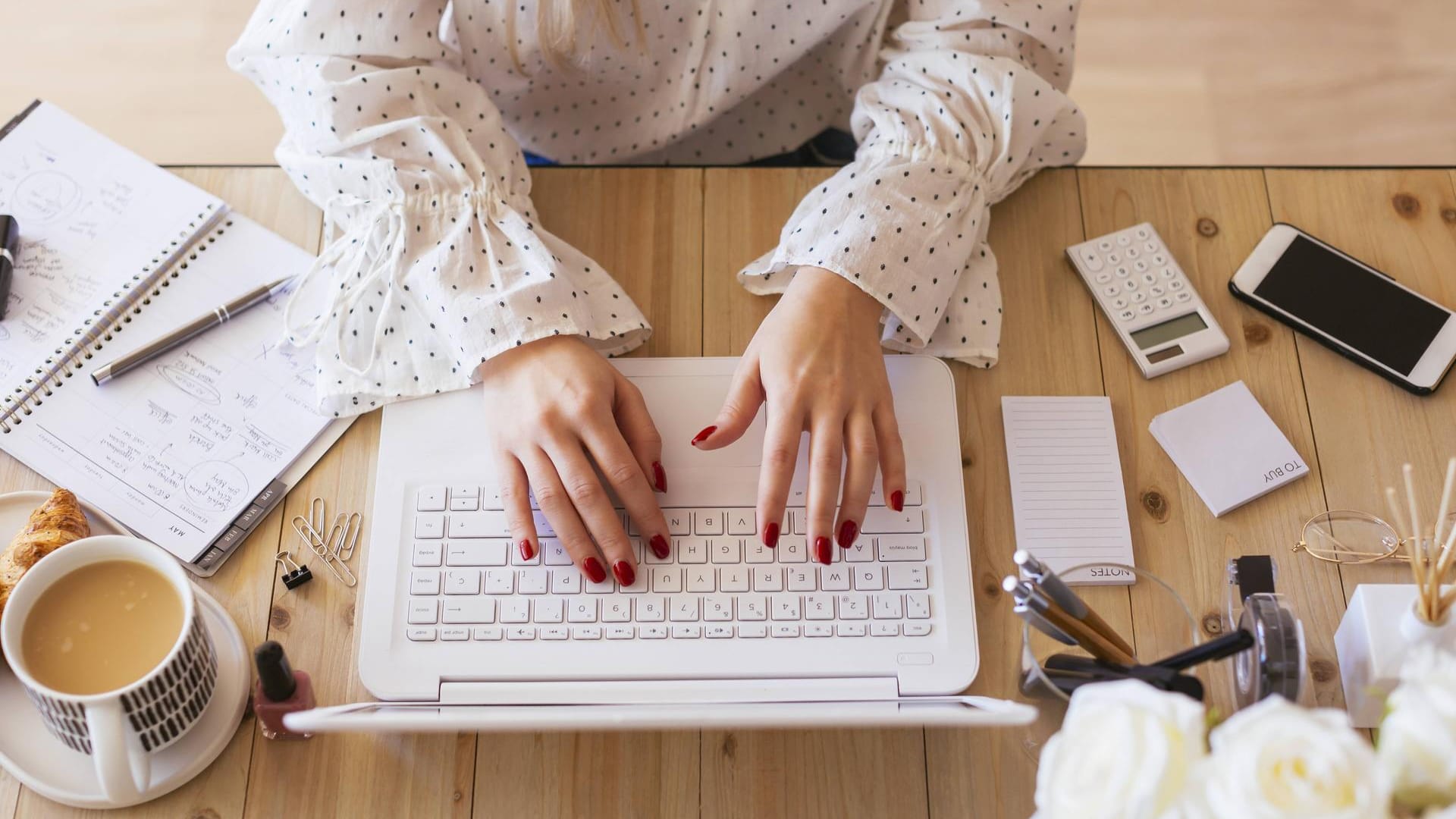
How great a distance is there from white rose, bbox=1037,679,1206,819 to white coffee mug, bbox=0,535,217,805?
512 mm

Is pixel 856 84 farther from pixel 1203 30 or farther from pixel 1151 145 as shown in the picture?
pixel 1203 30

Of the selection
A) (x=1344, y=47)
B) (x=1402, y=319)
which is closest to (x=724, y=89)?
(x=1402, y=319)

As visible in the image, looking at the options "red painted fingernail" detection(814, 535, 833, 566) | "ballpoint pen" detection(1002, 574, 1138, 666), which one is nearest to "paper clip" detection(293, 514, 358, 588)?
"red painted fingernail" detection(814, 535, 833, 566)

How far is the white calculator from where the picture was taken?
83 centimetres

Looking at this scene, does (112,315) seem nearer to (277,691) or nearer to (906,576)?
(277,691)

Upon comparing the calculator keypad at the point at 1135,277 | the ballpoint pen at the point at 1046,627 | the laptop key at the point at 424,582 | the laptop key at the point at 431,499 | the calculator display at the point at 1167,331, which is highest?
the calculator keypad at the point at 1135,277

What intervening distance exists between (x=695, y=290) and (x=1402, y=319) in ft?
1.87

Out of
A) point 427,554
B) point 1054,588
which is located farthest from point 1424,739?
point 427,554

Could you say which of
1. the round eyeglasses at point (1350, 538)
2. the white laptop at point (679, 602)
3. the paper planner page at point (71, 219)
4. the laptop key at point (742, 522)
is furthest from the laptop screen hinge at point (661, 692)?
the paper planner page at point (71, 219)

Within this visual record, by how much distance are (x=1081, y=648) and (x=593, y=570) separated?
0.33 metres

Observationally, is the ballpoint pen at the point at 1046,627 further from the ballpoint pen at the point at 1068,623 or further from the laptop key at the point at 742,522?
the laptop key at the point at 742,522

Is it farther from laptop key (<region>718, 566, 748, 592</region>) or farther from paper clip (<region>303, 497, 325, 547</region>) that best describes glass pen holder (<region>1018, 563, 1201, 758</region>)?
paper clip (<region>303, 497, 325, 547</region>)

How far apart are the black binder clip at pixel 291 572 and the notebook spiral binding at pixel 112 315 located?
238mm

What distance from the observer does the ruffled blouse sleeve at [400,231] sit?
80 centimetres
